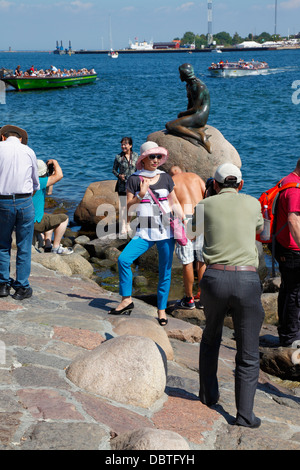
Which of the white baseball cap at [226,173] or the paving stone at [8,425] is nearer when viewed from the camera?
the paving stone at [8,425]

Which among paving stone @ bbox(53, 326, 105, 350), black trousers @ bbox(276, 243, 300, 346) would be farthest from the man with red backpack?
paving stone @ bbox(53, 326, 105, 350)

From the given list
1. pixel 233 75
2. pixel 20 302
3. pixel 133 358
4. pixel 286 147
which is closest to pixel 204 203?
pixel 133 358

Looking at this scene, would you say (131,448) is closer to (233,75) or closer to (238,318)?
(238,318)

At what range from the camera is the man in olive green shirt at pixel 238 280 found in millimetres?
4098

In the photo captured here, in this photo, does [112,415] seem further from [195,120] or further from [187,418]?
[195,120]

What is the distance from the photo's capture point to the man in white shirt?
19.4ft

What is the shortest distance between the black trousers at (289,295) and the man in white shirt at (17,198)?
2.53 meters

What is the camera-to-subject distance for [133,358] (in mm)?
4398

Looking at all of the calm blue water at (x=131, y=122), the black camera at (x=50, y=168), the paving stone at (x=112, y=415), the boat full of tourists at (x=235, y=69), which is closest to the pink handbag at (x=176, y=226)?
the paving stone at (x=112, y=415)

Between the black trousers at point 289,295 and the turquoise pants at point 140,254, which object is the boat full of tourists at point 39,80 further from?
the black trousers at point 289,295

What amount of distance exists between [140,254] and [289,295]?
5.18 feet

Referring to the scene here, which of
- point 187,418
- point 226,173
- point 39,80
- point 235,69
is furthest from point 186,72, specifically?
point 235,69

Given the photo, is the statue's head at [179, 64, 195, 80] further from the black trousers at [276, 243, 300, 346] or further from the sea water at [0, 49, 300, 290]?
the black trousers at [276, 243, 300, 346]
